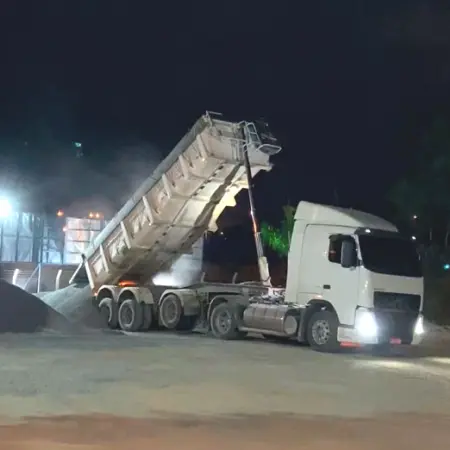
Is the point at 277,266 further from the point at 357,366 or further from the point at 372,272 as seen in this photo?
the point at 357,366

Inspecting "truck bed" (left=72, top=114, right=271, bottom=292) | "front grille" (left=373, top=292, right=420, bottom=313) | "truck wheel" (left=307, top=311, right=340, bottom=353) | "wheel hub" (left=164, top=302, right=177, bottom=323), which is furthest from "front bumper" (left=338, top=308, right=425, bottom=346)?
"wheel hub" (left=164, top=302, right=177, bottom=323)

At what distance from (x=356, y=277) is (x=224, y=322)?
4526 mm

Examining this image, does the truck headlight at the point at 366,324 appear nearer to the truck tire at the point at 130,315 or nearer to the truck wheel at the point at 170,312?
the truck wheel at the point at 170,312

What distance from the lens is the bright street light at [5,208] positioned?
37.4 metres

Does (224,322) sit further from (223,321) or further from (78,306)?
(78,306)

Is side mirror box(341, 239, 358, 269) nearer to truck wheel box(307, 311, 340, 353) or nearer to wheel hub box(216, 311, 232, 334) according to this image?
truck wheel box(307, 311, 340, 353)

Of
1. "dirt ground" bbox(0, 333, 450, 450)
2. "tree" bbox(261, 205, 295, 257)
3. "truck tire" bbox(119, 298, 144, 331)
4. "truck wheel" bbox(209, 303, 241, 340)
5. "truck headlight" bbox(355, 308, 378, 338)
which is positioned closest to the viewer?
"dirt ground" bbox(0, 333, 450, 450)

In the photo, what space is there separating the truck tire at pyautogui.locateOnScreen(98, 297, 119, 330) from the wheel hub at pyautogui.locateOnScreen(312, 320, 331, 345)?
273 inches

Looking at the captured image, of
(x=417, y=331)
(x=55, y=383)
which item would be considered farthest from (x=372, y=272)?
(x=55, y=383)

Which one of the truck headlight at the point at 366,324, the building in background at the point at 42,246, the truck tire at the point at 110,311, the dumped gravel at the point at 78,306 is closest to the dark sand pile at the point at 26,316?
the dumped gravel at the point at 78,306

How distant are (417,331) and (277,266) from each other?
9.92 metres

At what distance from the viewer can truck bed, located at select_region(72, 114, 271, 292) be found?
21.6 metres

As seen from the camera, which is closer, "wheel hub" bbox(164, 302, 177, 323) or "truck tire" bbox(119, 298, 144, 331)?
"wheel hub" bbox(164, 302, 177, 323)

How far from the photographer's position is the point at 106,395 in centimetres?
1195
